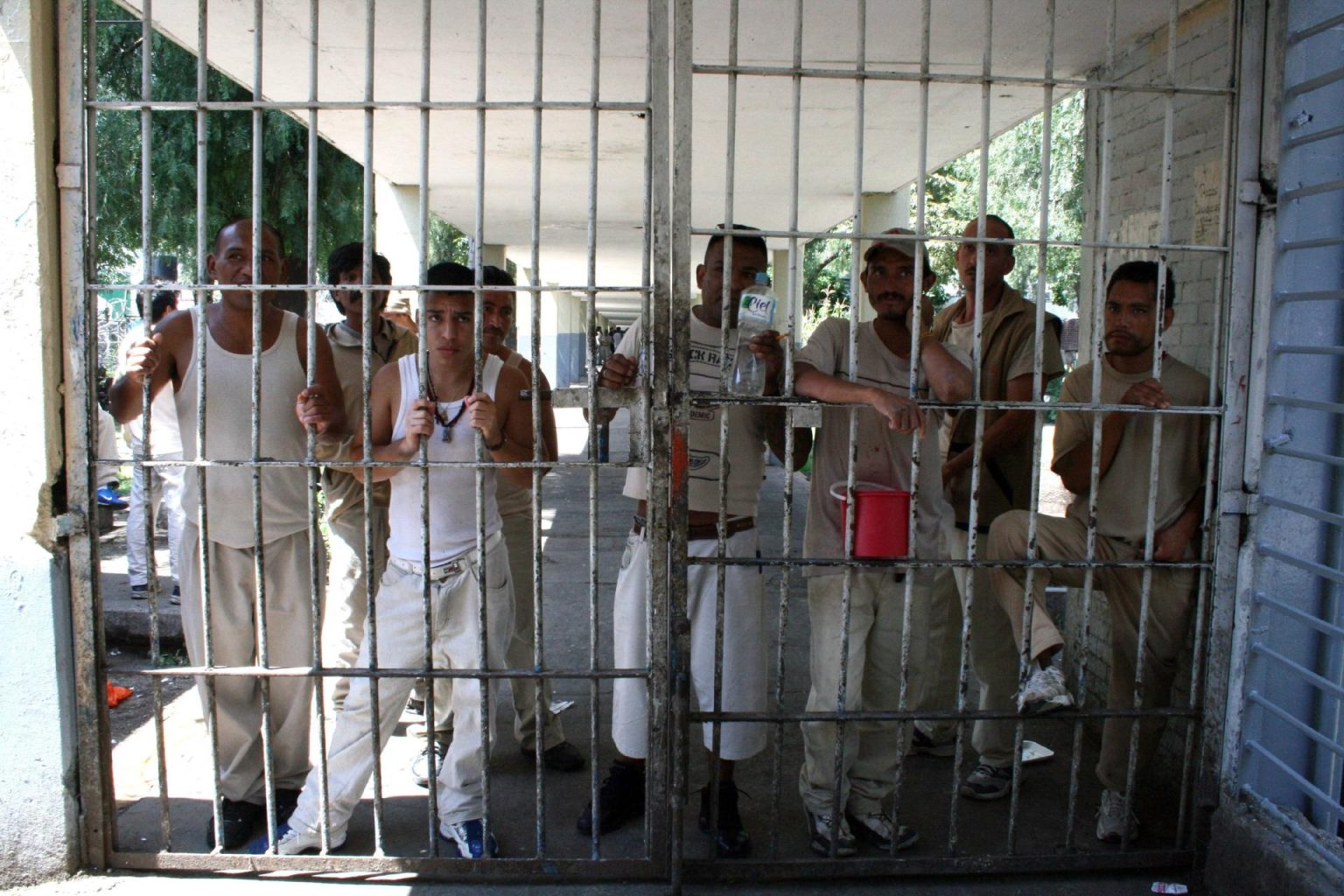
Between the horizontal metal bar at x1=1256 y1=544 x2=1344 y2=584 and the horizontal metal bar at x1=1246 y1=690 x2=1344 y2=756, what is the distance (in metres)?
0.43

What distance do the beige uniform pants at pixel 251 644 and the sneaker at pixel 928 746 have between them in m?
2.50

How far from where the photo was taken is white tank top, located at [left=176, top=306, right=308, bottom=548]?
3416 mm

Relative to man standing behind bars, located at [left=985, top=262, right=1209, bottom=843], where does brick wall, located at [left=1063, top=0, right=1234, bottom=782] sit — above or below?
above

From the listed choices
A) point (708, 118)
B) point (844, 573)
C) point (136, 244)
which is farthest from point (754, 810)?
point (136, 244)

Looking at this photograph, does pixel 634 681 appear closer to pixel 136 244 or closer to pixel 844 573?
pixel 844 573

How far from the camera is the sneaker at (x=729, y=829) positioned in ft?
11.4

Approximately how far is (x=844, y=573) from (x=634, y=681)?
0.86 metres

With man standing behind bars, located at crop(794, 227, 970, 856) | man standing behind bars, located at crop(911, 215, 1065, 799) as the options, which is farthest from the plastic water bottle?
man standing behind bars, located at crop(911, 215, 1065, 799)

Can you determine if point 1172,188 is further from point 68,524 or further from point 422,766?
point 68,524

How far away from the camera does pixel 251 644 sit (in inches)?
139

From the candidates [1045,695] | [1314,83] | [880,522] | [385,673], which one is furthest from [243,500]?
[1314,83]

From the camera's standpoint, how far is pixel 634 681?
364 centimetres

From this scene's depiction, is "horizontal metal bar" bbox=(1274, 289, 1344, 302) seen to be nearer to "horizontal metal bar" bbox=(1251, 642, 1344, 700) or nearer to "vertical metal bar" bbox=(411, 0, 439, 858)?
"horizontal metal bar" bbox=(1251, 642, 1344, 700)

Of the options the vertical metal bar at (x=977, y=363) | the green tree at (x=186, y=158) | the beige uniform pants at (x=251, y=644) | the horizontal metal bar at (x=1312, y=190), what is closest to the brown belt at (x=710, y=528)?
the vertical metal bar at (x=977, y=363)
